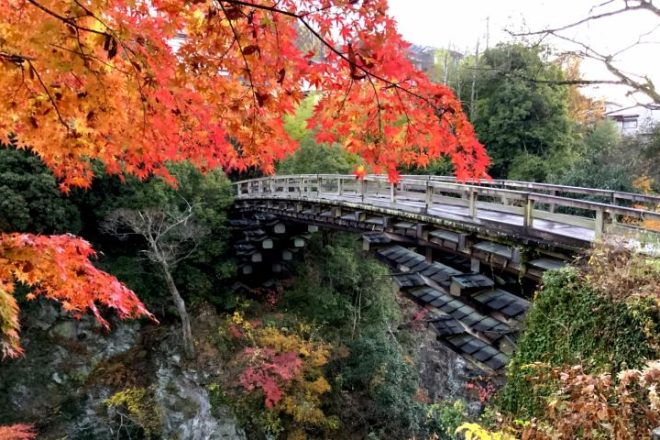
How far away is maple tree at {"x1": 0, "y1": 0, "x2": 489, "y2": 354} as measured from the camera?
2906mm

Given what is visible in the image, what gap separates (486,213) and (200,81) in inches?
211

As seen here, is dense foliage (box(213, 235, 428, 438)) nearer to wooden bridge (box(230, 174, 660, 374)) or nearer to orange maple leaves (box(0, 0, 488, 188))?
wooden bridge (box(230, 174, 660, 374))

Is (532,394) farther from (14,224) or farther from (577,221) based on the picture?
(14,224)

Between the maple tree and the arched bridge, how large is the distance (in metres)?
1.16

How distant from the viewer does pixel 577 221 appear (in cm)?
517

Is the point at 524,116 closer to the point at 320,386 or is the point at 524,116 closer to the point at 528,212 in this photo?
the point at 320,386

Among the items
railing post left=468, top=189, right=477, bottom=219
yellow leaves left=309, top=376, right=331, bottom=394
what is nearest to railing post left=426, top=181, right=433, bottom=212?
railing post left=468, top=189, right=477, bottom=219

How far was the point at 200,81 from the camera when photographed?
142 inches

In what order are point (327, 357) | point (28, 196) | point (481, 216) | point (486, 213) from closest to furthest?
point (481, 216) → point (486, 213) → point (28, 196) → point (327, 357)

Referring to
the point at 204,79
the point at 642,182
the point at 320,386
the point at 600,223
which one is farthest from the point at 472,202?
the point at 642,182

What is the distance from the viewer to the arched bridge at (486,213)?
474 cm

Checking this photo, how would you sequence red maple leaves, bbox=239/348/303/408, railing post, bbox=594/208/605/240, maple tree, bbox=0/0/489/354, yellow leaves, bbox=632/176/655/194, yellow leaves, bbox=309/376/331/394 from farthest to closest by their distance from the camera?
yellow leaves, bbox=632/176/655/194
yellow leaves, bbox=309/376/331/394
red maple leaves, bbox=239/348/303/408
railing post, bbox=594/208/605/240
maple tree, bbox=0/0/489/354

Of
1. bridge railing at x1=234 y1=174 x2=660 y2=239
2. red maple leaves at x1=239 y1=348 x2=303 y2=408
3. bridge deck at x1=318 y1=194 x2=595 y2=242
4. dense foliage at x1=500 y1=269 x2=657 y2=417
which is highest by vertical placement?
bridge railing at x1=234 y1=174 x2=660 y2=239

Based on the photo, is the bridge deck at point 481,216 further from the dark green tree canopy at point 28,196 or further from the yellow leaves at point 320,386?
the dark green tree canopy at point 28,196
